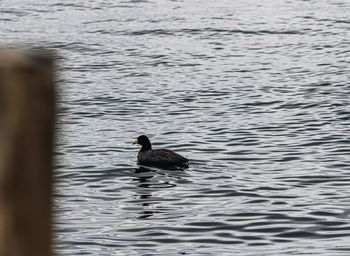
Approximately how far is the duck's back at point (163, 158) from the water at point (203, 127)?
280mm

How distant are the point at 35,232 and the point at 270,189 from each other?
2054 centimetres

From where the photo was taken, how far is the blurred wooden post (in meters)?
2.81

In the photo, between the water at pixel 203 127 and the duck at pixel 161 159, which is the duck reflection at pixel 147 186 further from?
the duck at pixel 161 159

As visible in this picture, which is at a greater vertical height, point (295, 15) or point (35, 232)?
point (35, 232)

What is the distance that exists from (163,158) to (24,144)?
76.7ft

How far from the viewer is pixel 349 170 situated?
82.2 ft

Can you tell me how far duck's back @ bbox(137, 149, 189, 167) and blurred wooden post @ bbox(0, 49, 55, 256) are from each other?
75.3ft

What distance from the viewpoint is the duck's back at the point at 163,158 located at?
84.9 feet

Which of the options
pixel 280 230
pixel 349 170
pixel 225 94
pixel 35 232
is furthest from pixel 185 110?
pixel 35 232

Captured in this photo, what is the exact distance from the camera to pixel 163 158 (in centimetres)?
2620

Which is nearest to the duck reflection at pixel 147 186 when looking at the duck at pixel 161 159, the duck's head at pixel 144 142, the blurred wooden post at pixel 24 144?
the duck at pixel 161 159

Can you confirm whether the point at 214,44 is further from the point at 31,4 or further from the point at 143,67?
the point at 31,4

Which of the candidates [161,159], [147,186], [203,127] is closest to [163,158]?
[161,159]

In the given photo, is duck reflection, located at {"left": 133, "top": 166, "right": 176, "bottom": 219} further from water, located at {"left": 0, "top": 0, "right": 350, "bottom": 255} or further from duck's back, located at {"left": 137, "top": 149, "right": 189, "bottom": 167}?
duck's back, located at {"left": 137, "top": 149, "right": 189, "bottom": 167}
